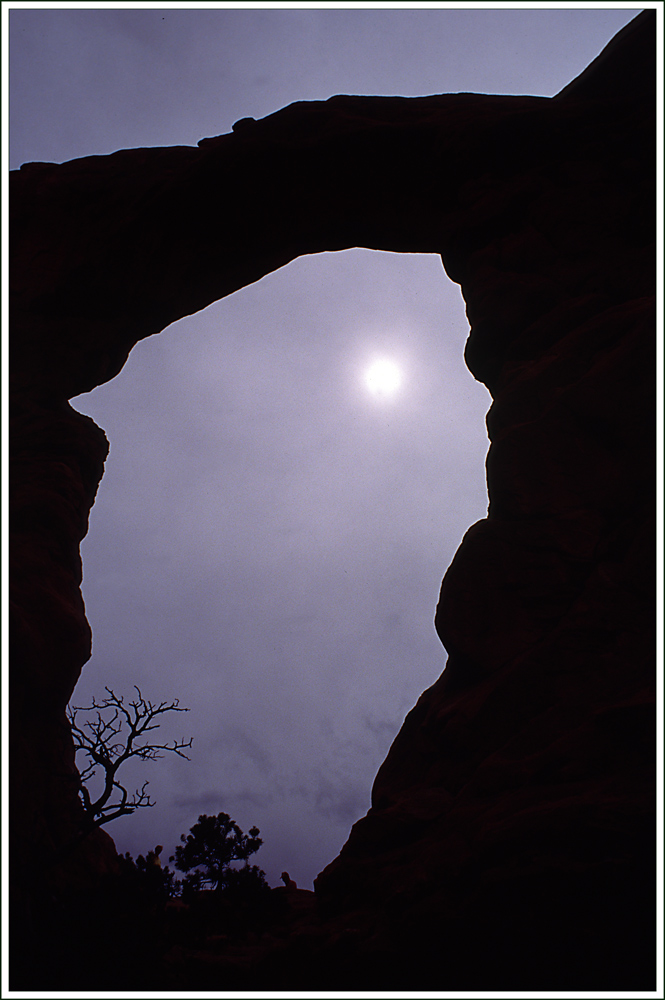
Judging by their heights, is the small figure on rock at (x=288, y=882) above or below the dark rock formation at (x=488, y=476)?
below

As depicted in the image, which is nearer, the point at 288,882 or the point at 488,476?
the point at 488,476

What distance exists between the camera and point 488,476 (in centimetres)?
1332

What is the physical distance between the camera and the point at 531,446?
12.1 m

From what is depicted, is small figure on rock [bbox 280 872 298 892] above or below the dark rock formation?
below

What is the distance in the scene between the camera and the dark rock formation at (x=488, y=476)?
761 cm

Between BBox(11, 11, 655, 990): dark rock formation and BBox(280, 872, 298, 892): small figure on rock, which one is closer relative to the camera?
BBox(11, 11, 655, 990): dark rock formation

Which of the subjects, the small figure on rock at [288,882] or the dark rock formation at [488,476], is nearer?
the dark rock formation at [488,476]

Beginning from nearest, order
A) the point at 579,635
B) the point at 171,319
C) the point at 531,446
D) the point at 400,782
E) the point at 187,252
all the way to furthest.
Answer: the point at 579,635 → the point at 531,446 → the point at 400,782 → the point at 187,252 → the point at 171,319

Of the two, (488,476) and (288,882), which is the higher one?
(488,476)

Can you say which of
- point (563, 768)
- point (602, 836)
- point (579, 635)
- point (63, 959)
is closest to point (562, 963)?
point (602, 836)

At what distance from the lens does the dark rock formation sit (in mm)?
7613

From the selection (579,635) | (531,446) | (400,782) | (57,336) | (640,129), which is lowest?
(400,782)

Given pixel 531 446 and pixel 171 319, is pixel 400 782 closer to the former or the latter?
pixel 531 446

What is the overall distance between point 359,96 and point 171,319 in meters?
10.3
